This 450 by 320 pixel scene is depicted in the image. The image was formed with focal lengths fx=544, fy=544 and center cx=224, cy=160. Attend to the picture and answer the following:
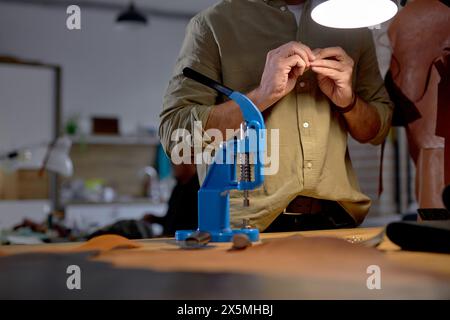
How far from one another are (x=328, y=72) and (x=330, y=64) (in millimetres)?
15

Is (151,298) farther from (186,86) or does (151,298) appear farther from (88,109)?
(88,109)

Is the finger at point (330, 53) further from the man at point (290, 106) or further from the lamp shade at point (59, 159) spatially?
the lamp shade at point (59, 159)

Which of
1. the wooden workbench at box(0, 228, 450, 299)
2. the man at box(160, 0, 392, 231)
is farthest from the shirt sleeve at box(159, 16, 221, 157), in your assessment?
the wooden workbench at box(0, 228, 450, 299)

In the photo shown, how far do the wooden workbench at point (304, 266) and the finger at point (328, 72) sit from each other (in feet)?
1.21

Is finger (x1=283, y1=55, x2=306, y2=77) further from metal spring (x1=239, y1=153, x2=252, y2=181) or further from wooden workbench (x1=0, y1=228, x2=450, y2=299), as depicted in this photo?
wooden workbench (x1=0, y1=228, x2=450, y2=299)

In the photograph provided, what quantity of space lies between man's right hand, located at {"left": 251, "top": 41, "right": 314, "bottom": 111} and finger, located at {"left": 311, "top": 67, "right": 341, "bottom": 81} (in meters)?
0.03

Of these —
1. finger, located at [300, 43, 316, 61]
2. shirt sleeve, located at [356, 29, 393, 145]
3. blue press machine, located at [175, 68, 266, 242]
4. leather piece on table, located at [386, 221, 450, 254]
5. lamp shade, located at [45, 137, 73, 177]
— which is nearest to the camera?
leather piece on table, located at [386, 221, 450, 254]

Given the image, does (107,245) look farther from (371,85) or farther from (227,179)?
(371,85)

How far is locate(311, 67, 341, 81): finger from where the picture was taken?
0.97m

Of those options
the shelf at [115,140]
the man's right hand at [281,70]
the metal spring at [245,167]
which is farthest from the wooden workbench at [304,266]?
the shelf at [115,140]

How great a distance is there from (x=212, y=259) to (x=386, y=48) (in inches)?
36.6

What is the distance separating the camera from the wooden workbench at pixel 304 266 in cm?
52

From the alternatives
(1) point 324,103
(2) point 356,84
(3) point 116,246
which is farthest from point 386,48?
(3) point 116,246
